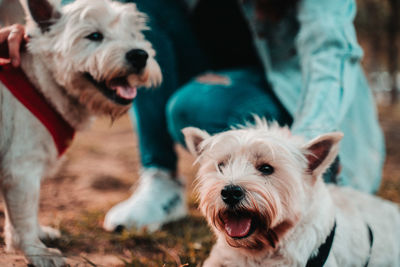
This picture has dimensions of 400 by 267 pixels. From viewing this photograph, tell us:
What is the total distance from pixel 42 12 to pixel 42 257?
1.35 meters

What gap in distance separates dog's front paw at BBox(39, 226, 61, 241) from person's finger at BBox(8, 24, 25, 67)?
3.31 feet

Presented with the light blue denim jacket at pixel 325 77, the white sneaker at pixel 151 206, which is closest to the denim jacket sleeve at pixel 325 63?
the light blue denim jacket at pixel 325 77

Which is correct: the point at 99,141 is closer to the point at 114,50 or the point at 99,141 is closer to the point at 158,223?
the point at 158,223

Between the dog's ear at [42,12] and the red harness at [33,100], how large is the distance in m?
0.24

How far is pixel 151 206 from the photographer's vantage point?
8.80ft

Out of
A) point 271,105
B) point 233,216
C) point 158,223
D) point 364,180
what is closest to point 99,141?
point 158,223

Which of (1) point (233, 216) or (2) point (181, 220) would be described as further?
(2) point (181, 220)

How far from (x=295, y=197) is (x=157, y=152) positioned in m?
1.54

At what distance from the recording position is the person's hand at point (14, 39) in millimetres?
1917

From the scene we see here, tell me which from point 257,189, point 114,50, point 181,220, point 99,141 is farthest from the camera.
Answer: point 99,141

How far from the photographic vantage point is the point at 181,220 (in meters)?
2.83

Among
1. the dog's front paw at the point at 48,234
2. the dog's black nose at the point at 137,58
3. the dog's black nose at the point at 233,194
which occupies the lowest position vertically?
the dog's front paw at the point at 48,234

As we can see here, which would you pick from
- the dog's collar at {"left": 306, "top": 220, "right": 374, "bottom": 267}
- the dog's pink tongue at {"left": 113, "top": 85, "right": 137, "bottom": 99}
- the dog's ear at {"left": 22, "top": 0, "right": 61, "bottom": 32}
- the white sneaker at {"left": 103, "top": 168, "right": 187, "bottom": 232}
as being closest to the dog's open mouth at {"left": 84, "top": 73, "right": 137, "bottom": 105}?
the dog's pink tongue at {"left": 113, "top": 85, "right": 137, "bottom": 99}

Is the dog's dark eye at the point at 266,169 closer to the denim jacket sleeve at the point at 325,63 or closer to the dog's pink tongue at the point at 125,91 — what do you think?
the denim jacket sleeve at the point at 325,63
